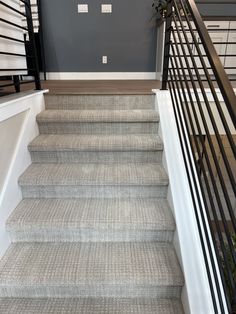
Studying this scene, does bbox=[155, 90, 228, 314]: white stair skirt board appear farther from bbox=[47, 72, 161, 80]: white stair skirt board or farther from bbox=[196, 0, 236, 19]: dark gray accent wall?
bbox=[196, 0, 236, 19]: dark gray accent wall

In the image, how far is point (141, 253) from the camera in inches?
53.1

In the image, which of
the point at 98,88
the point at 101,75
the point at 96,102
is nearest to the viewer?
the point at 96,102

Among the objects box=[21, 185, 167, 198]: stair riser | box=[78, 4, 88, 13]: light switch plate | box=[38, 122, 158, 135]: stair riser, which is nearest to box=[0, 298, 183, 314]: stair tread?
box=[21, 185, 167, 198]: stair riser

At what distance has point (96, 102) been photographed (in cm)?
219

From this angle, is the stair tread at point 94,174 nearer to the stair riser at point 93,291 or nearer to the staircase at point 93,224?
the staircase at point 93,224

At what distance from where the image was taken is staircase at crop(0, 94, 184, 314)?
1208 millimetres

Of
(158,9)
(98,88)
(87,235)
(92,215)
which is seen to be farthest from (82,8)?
(87,235)

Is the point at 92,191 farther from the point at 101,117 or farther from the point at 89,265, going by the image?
the point at 101,117

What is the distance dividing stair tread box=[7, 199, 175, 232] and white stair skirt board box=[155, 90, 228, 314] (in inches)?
4.2

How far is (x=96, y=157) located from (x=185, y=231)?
88 cm

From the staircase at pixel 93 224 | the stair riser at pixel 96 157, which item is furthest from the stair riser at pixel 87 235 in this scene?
the stair riser at pixel 96 157

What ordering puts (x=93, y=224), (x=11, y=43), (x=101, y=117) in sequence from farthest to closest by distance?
(x=101, y=117), (x=11, y=43), (x=93, y=224)

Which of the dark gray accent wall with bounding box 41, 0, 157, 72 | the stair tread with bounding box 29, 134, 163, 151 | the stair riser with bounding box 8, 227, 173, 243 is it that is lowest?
the stair riser with bounding box 8, 227, 173, 243

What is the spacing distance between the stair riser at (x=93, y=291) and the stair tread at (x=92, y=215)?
0.31 meters
